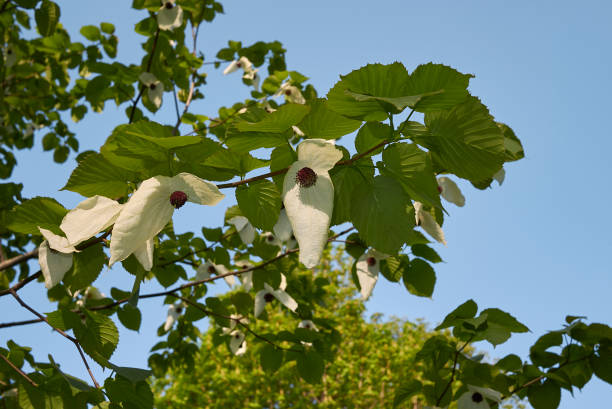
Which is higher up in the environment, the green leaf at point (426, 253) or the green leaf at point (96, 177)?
the green leaf at point (426, 253)

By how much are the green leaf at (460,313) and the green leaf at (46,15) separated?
2.32m

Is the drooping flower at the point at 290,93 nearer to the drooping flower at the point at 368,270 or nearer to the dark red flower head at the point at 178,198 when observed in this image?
the drooping flower at the point at 368,270

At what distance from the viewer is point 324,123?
732mm

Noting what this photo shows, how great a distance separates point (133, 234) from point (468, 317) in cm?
106

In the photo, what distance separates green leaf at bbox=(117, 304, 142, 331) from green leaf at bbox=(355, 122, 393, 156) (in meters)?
1.48

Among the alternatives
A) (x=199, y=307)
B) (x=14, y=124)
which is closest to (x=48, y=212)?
(x=199, y=307)

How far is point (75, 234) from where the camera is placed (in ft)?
2.38

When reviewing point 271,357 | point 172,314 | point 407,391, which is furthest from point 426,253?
point 172,314

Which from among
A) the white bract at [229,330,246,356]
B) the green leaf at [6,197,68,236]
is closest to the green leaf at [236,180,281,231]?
the green leaf at [6,197,68,236]

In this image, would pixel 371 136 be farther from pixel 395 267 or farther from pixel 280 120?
pixel 395 267

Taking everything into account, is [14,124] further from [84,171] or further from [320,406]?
[320,406]

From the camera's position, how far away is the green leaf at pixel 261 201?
84 cm

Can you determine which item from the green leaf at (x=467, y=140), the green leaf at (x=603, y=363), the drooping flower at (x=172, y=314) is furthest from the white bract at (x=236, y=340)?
the green leaf at (x=467, y=140)

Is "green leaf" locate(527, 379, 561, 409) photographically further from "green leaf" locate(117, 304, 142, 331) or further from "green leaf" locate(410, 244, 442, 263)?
"green leaf" locate(117, 304, 142, 331)
